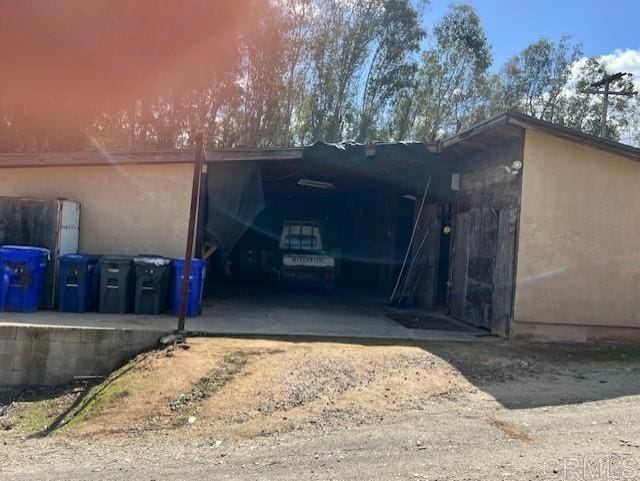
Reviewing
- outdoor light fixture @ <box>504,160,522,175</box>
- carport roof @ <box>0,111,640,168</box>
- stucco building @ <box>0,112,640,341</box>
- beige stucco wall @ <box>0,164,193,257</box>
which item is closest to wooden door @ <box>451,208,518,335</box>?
stucco building @ <box>0,112,640,341</box>

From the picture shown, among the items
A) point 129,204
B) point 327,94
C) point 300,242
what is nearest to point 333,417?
point 129,204

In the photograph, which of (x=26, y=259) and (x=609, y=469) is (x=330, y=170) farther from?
(x=609, y=469)

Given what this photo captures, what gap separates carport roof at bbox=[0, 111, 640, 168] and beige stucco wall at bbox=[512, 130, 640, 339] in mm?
260

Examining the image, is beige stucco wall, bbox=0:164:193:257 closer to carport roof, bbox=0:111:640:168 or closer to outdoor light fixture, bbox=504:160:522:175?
carport roof, bbox=0:111:640:168

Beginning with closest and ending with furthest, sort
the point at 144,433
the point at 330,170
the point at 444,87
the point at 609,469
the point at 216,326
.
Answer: the point at 609,469
the point at 144,433
the point at 216,326
the point at 330,170
the point at 444,87

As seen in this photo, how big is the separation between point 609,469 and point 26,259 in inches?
316

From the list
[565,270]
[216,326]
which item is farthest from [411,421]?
[565,270]

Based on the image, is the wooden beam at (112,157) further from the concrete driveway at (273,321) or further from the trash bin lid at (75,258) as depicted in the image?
the concrete driveway at (273,321)

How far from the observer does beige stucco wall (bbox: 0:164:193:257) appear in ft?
31.7

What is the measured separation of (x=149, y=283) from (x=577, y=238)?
22.9 ft

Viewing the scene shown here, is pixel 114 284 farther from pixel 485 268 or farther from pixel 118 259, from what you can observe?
pixel 485 268

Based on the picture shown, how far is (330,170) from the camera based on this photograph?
1245cm

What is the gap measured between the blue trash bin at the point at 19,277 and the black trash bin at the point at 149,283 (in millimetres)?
1505

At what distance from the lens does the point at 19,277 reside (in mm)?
8328
